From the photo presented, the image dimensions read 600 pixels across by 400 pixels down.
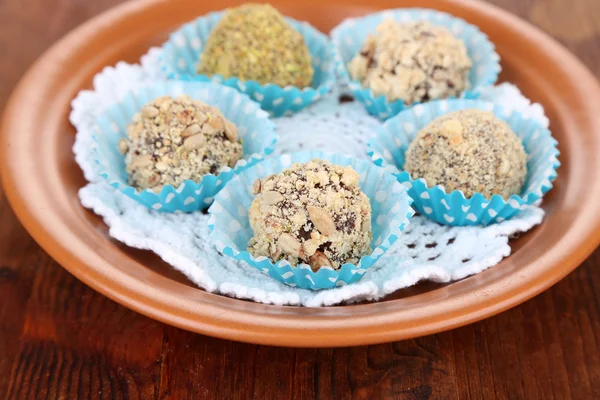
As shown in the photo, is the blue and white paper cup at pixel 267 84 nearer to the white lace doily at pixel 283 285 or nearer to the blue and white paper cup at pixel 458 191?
the white lace doily at pixel 283 285

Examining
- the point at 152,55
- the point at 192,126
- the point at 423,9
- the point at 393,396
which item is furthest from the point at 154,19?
the point at 393,396

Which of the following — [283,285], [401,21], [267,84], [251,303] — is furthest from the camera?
[401,21]

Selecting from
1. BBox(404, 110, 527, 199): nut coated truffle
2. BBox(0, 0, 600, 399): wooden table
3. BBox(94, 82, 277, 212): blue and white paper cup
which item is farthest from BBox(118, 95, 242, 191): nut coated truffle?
BBox(404, 110, 527, 199): nut coated truffle

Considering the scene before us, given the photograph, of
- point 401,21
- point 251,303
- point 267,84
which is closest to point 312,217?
point 251,303

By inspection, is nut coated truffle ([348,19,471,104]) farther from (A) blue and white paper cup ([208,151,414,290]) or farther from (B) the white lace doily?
(A) blue and white paper cup ([208,151,414,290])

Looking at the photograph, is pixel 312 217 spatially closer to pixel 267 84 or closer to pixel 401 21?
pixel 267 84

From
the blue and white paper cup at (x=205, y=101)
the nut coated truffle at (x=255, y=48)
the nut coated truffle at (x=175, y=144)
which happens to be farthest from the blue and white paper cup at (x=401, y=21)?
the nut coated truffle at (x=175, y=144)

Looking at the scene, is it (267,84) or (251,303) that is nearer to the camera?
(251,303)
